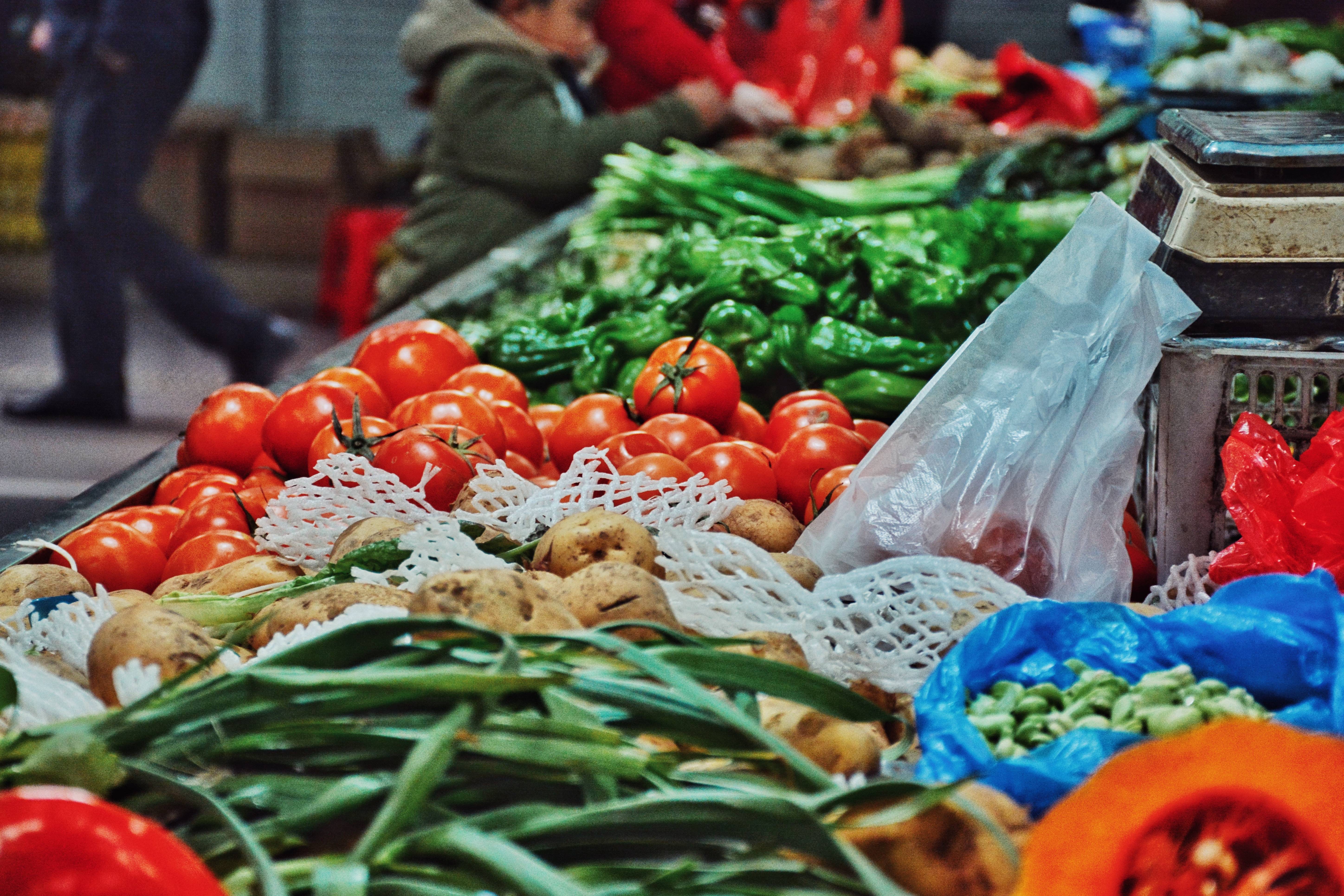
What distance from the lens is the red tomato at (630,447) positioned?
2.23m

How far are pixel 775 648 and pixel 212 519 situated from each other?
112 cm

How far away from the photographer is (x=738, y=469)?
7.44ft

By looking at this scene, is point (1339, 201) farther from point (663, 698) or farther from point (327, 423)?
point (327, 423)

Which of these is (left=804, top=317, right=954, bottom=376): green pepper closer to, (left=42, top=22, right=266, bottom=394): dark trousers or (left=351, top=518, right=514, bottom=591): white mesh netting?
(left=351, top=518, right=514, bottom=591): white mesh netting

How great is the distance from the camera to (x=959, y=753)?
138 cm

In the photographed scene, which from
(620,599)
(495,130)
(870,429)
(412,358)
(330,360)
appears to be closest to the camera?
(620,599)

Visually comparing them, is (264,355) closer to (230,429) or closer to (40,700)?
(230,429)

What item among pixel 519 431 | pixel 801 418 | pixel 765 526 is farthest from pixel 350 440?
pixel 801 418

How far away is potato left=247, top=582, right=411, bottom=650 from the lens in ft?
5.15

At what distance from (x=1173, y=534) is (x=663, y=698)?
1.08 metres

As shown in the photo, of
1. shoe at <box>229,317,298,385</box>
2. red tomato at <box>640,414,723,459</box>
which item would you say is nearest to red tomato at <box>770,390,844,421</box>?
red tomato at <box>640,414,723,459</box>

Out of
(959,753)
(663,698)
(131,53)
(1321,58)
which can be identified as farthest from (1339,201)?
(131,53)

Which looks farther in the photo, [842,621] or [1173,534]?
[1173,534]

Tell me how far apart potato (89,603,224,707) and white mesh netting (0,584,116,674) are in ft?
0.34
